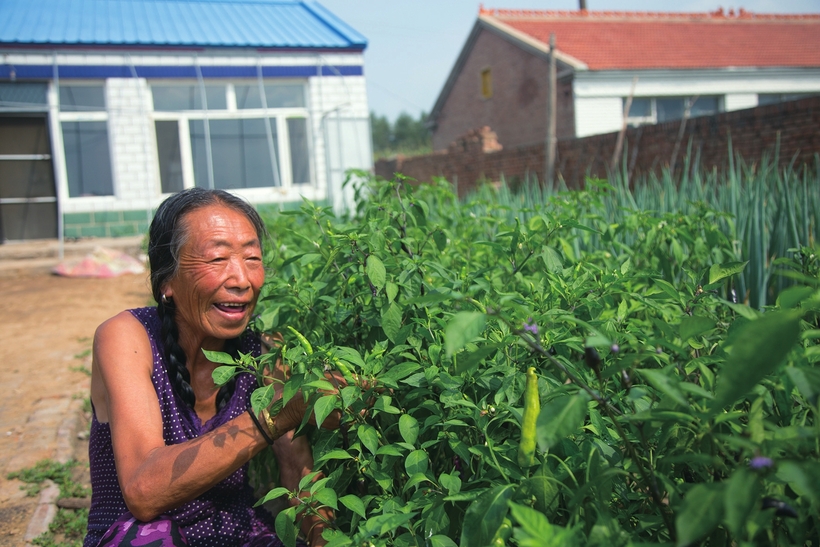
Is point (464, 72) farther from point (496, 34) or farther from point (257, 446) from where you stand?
point (257, 446)

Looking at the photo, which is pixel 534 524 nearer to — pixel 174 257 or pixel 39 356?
pixel 174 257

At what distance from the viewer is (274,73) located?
11.1m

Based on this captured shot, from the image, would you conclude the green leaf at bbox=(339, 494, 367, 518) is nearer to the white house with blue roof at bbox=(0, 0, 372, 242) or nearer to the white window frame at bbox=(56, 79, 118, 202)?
the white house with blue roof at bbox=(0, 0, 372, 242)

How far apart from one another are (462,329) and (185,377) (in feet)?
4.14

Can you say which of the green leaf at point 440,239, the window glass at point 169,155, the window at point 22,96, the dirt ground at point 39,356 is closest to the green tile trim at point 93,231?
the window glass at point 169,155

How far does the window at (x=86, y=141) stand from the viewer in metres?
10.4

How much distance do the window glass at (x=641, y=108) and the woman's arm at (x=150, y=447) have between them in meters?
17.6

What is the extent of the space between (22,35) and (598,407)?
1127cm

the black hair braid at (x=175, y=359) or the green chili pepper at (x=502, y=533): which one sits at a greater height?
the black hair braid at (x=175, y=359)

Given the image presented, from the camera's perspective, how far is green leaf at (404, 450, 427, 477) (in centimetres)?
120

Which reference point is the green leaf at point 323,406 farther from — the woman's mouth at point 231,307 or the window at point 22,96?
the window at point 22,96

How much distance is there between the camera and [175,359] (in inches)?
69.9

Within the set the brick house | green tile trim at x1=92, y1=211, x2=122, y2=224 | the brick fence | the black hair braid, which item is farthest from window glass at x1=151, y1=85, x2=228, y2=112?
the black hair braid

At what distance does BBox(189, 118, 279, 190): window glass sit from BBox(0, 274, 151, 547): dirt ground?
3045 millimetres
